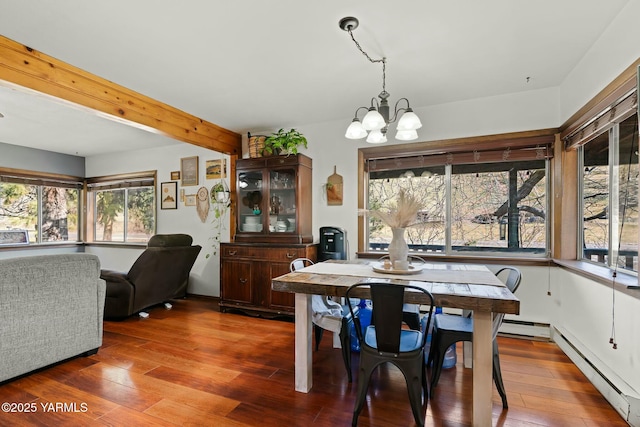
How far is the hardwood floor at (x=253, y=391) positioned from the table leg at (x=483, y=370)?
0.16 metres

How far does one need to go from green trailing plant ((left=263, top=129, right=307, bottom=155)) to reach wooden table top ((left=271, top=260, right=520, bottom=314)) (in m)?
1.85

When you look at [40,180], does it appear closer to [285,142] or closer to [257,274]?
[257,274]

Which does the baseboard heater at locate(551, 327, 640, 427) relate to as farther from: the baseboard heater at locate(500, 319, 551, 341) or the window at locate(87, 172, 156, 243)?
the window at locate(87, 172, 156, 243)

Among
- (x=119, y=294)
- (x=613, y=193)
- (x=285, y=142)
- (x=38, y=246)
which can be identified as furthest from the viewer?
(x=38, y=246)

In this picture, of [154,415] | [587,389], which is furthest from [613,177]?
[154,415]

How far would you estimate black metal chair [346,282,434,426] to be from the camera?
1.69 m

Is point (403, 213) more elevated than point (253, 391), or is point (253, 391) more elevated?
point (403, 213)

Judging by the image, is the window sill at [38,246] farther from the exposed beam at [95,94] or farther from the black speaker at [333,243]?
the black speaker at [333,243]

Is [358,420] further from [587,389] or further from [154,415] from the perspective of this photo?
[587,389]

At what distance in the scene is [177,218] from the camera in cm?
515

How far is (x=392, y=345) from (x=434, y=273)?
2.44 ft

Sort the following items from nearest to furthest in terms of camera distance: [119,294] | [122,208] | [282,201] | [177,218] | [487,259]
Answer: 1. [487,259]
2. [119,294]
3. [282,201]
4. [177,218]
5. [122,208]

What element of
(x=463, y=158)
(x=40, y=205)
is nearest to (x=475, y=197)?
(x=463, y=158)

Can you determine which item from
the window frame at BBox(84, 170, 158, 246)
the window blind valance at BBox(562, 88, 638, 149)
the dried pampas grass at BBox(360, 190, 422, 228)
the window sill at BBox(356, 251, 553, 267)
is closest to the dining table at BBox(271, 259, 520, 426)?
the dried pampas grass at BBox(360, 190, 422, 228)
